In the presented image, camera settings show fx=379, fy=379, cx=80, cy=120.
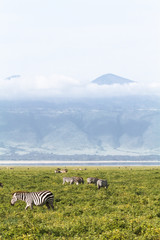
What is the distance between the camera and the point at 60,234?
61.3 ft

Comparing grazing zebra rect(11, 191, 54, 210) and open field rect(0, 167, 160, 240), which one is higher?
grazing zebra rect(11, 191, 54, 210)

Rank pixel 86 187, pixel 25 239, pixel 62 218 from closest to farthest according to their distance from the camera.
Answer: pixel 25 239
pixel 62 218
pixel 86 187

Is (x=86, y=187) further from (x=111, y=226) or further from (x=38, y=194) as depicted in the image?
(x=111, y=226)

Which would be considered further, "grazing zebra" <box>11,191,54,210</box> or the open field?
"grazing zebra" <box>11,191,54,210</box>

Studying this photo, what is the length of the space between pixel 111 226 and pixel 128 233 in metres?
1.64

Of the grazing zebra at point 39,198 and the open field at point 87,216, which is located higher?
the grazing zebra at point 39,198

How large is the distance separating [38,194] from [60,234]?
26.9 feet

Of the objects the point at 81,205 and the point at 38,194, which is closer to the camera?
the point at 38,194

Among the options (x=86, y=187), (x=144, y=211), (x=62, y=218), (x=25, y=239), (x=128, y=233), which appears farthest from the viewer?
(x=86, y=187)

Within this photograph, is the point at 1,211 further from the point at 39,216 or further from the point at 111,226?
the point at 111,226

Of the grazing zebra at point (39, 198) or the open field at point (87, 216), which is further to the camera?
the grazing zebra at point (39, 198)

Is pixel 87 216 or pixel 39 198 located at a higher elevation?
pixel 39 198

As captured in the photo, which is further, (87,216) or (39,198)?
(39,198)

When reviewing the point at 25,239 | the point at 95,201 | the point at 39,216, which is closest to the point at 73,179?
the point at 95,201
